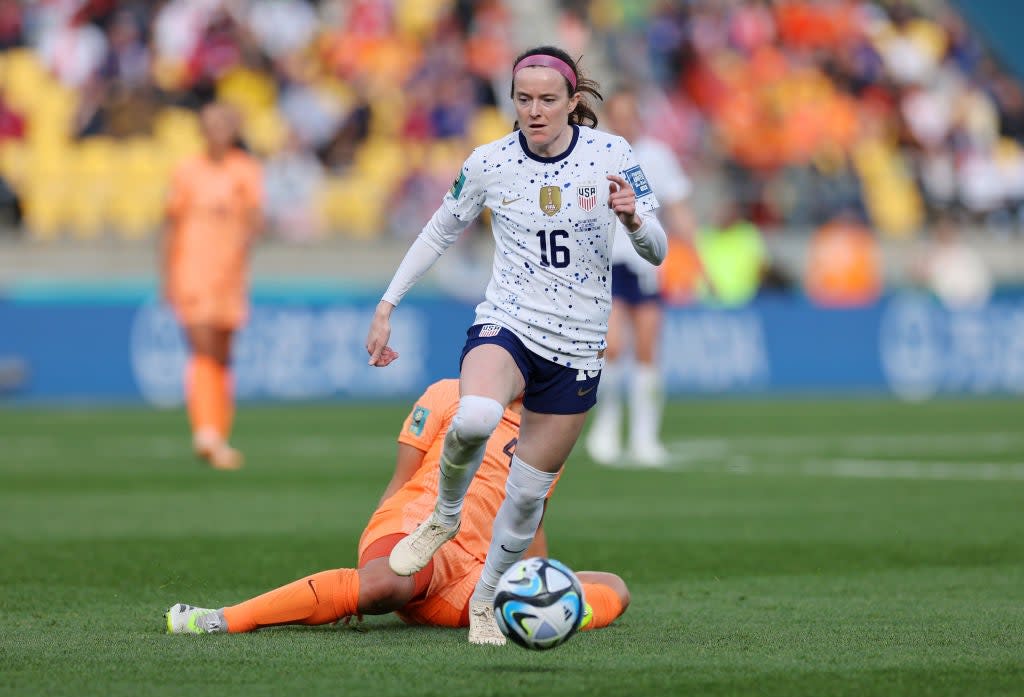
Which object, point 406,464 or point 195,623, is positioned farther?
point 406,464

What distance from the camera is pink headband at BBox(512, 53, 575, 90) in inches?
238

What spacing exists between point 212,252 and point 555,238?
7888 millimetres

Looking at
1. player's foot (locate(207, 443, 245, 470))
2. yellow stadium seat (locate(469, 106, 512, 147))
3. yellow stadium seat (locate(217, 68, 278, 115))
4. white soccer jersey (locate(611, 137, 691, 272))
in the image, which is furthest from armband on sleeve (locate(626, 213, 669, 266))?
yellow stadium seat (locate(469, 106, 512, 147))

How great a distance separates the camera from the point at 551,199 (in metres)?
6.04

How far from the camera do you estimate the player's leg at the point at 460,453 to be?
563cm

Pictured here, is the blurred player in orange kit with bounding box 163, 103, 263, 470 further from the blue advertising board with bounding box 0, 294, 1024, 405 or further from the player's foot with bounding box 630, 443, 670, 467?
the blue advertising board with bounding box 0, 294, 1024, 405

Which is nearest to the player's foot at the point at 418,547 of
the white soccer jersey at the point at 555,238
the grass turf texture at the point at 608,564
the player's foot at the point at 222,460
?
the grass turf texture at the point at 608,564

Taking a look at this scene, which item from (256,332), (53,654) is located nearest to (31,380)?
(256,332)

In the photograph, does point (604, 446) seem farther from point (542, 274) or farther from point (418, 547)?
point (418, 547)

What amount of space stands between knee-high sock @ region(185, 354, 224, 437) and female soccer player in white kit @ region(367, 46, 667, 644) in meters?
7.37

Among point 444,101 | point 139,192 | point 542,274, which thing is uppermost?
point 444,101

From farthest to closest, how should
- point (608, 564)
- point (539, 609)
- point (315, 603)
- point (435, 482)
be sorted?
point (608, 564), point (435, 482), point (315, 603), point (539, 609)

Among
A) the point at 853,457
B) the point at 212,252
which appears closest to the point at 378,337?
the point at 212,252

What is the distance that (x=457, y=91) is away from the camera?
25438 millimetres
